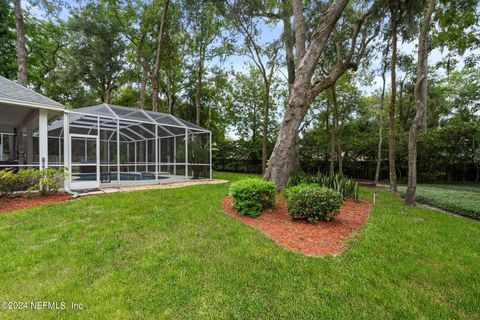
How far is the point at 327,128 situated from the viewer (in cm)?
1371

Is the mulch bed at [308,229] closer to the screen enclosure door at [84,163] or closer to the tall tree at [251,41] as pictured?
the screen enclosure door at [84,163]

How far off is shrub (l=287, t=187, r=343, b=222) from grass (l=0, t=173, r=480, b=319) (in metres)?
0.65

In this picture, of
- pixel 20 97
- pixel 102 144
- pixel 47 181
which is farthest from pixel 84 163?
pixel 20 97

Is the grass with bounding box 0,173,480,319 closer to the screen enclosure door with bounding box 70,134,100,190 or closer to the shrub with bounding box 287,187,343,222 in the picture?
the shrub with bounding box 287,187,343,222

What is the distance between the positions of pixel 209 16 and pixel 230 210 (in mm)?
13170

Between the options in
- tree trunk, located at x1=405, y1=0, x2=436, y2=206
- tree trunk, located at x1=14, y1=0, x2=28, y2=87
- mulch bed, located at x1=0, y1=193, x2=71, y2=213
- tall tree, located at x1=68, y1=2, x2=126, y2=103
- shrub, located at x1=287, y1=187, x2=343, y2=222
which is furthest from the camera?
tall tree, located at x1=68, y1=2, x2=126, y2=103

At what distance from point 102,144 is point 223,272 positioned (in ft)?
35.6

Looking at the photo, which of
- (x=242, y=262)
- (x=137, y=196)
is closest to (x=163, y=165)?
(x=137, y=196)

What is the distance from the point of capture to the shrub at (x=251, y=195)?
4695 millimetres

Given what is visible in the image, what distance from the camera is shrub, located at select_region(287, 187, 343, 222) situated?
415 cm

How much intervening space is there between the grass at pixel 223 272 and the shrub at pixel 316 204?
65 centimetres

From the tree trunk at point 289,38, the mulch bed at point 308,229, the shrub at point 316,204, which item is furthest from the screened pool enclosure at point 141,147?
the shrub at point 316,204

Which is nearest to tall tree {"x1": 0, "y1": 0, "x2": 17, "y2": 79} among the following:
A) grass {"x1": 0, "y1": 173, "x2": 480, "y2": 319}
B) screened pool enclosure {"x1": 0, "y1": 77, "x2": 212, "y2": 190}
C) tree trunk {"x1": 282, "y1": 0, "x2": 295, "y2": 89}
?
screened pool enclosure {"x1": 0, "y1": 77, "x2": 212, "y2": 190}

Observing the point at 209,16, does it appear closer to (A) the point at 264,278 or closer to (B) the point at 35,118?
(B) the point at 35,118
